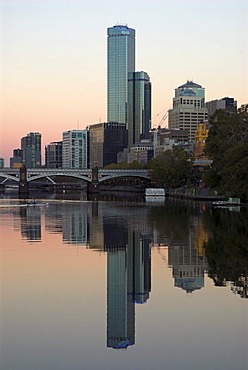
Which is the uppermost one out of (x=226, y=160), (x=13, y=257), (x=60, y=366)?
(x=226, y=160)

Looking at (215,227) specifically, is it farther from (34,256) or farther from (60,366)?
(60,366)

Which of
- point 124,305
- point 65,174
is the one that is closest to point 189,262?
point 124,305

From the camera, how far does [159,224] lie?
42.1m

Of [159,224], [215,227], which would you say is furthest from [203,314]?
[159,224]

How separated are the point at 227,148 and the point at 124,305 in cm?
6071

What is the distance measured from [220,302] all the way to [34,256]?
34.5ft

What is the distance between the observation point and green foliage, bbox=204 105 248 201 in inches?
2534

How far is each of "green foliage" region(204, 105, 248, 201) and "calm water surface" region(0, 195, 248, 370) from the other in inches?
1382

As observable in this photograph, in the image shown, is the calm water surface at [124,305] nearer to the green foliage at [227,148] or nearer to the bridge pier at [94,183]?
the green foliage at [227,148]

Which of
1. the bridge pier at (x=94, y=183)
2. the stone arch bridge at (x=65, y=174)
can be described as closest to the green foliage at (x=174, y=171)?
the stone arch bridge at (x=65, y=174)

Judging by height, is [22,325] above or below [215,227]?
below

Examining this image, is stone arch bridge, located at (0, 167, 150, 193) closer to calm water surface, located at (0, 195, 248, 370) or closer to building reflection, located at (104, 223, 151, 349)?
building reflection, located at (104, 223, 151, 349)

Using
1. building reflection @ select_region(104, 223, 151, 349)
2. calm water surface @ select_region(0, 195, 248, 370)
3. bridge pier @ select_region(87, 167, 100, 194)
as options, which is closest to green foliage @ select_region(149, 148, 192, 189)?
bridge pier @ select_region(87, 167, 100, 194)

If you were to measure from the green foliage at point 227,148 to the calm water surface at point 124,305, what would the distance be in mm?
35113
